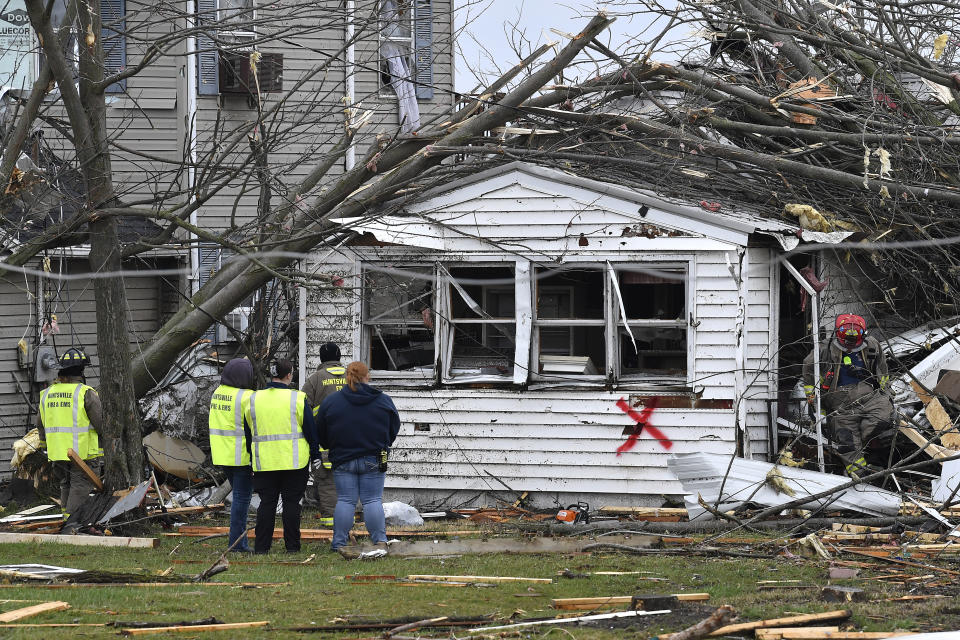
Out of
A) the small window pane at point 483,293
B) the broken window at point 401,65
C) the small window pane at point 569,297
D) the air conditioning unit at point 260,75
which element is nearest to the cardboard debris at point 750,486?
the small window pane at point 483,293

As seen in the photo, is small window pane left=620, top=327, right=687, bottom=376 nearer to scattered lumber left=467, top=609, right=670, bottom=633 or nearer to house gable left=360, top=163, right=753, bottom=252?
house gable left=360, top=163, right=753, bottom=252

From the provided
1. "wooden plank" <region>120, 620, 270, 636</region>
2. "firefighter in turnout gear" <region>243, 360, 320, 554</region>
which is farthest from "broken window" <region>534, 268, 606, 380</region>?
"wooden plank" <region>120, 620, 270, 636</region>

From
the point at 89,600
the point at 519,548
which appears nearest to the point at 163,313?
the point at 519,548

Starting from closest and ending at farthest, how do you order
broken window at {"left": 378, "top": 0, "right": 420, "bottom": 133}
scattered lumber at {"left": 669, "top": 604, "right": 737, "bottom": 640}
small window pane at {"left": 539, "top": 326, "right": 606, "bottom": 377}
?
scattered lumber at {"left": 669, "top": 604, "right": 737, "bottom": 640} < small window pane at {"left": 539, "top": 326, "right": 606, "bottom": 377} < broken window at {"left": 378, "top": 0, "right": 420, "bottom": 133}

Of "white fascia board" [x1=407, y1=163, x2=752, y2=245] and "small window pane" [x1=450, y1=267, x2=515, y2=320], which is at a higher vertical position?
"white fascia board" [x1=407, y1=163, x2=752, y2=245]

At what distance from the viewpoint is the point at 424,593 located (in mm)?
6770

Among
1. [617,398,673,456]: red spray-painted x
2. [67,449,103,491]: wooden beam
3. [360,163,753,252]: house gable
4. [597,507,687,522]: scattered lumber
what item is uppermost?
[360,163,753,252]: house gable

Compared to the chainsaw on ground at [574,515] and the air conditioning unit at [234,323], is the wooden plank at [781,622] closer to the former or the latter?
the chainsaw on ground at [574,515]

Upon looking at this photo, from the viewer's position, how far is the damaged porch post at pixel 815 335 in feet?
36.4

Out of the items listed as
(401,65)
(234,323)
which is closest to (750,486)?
(234,323)

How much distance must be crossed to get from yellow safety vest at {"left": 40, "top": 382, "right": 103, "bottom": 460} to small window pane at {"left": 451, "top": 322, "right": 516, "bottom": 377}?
3.68m

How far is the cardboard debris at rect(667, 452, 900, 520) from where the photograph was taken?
9703 millimetres

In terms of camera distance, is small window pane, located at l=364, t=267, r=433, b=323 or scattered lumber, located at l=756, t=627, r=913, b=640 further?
small window pane, located at l=364, t=267, r=433, b=323

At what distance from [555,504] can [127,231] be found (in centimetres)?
742
